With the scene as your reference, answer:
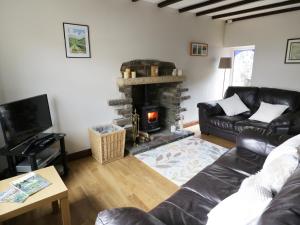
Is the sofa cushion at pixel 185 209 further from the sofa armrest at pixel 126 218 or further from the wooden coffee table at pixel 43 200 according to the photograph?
the wooden coffee table at pixel 43 200

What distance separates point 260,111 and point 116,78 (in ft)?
8.34

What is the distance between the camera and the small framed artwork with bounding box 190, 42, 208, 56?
4.17 m

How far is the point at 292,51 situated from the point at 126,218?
431 cm

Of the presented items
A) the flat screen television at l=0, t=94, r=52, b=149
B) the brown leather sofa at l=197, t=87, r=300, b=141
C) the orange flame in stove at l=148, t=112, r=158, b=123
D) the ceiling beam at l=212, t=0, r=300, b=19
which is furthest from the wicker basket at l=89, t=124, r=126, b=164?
the ceiling beam at l=212, t=0, r=300, b=19

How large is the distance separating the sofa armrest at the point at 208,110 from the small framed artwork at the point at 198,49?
1166 millimetres

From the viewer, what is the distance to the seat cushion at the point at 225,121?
3420 mm

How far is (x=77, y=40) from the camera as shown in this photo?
8.98 ft

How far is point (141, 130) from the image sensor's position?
3.76 m

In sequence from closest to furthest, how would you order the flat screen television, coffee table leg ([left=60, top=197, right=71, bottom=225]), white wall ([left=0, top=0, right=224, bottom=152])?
coffee table leg ([left=60, top=197, right=71, bottom=225]) → the flat screen television → white wall ([left=0, top=0, right=224, bottom=152])

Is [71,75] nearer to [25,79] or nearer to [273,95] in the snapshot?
[25,79]

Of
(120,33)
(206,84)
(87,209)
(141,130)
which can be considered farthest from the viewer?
(206,84)

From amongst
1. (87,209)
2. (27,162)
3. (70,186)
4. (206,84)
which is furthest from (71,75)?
(206,84)

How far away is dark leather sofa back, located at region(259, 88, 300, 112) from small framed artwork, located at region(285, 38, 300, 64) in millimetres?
694

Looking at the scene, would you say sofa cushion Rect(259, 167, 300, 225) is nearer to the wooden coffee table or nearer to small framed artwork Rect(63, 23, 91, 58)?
the wooden coffee table
